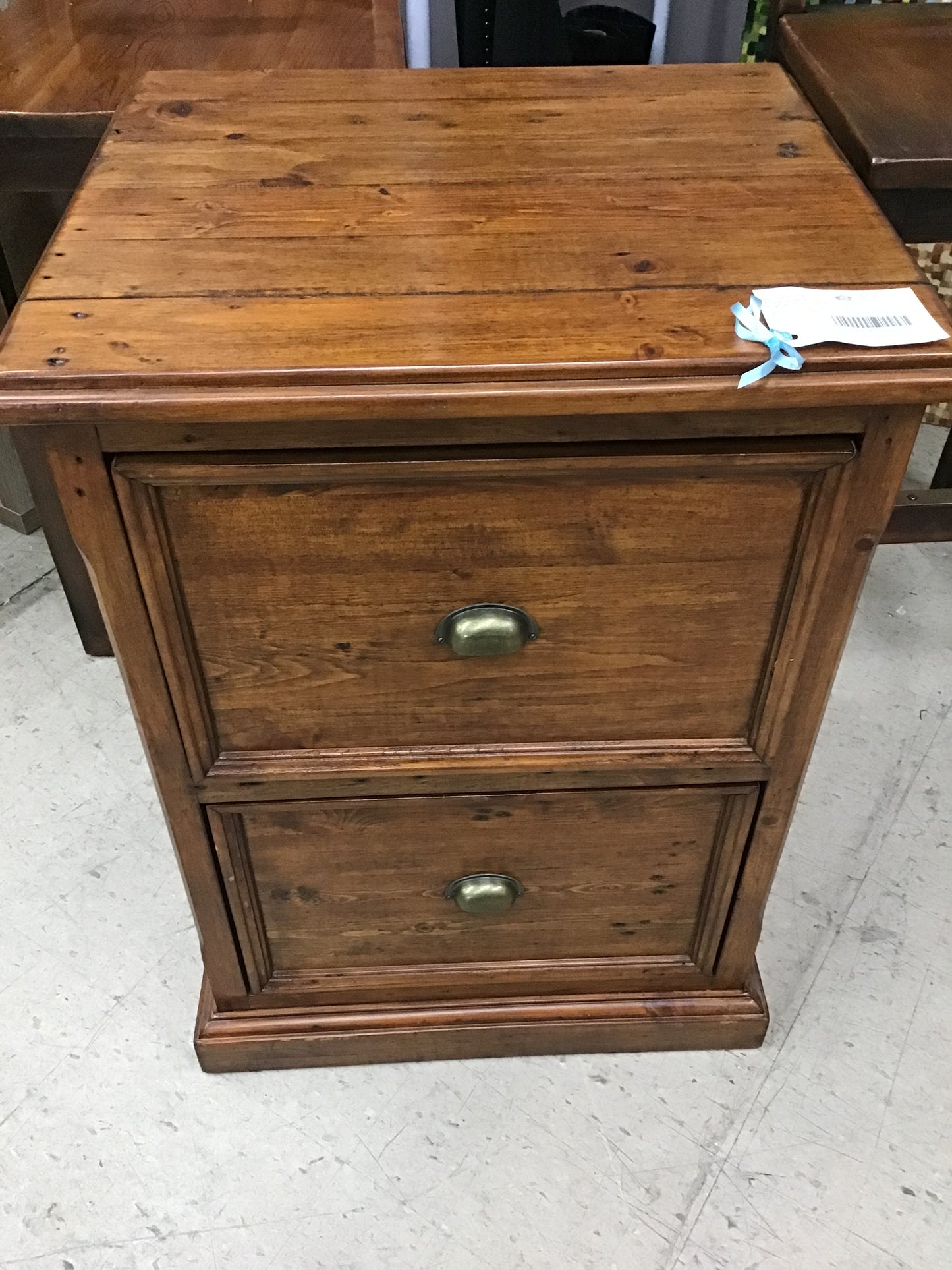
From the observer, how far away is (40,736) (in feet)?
4.68

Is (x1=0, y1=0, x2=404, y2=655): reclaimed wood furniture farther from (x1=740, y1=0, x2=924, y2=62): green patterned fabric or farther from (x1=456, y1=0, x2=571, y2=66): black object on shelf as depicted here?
(x1=740, y1=0, x2=924, y2=62): green patterned fabric

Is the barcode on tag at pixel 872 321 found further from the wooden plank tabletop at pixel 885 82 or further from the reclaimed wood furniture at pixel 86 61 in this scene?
the reclaimed wood furniture at pixel 86 61

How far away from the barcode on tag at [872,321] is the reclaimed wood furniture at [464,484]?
→ 0.08ft

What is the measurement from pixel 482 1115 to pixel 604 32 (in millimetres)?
1472

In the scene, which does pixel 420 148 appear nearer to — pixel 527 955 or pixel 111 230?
pixel 111 230

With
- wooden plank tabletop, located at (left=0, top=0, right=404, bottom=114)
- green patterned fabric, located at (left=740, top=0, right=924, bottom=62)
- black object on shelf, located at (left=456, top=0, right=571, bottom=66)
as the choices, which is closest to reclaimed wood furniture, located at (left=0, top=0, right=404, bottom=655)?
wooden plank tabletop, located at (left=0, top=0, right=404, bottom=114)

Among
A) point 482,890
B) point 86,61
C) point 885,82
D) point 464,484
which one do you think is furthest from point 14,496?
point 885,82

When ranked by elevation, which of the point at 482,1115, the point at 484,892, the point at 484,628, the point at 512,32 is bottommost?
the point at 482,1115

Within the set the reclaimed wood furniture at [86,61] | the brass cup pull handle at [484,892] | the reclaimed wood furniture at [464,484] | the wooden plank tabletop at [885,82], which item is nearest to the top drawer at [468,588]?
the reclaimed wood furniture at [464,484]

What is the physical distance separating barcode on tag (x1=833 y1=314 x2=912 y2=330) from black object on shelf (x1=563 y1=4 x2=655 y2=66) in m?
1.09

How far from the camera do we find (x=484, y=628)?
2.52 feet

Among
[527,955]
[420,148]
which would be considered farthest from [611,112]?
[527,955]

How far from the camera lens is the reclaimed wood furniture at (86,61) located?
3.72 feet

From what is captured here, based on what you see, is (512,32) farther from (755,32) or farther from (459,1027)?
(459,1027)
